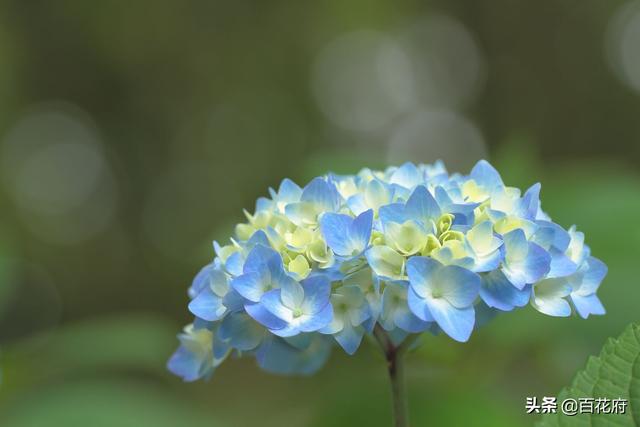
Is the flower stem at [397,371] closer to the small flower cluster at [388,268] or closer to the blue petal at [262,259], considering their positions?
the small flower cluster at [388,268]

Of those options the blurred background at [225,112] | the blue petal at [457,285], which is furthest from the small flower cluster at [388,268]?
the blurred background at [225,112]

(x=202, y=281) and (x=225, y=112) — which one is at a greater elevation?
(x=225, y=112)

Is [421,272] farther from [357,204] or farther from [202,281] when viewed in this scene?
[202,281]

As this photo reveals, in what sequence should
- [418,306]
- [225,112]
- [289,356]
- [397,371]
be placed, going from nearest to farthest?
[418,306], [397,371], [289,356], [225,112]

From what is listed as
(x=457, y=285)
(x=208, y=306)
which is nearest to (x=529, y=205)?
(x=457, y=285)

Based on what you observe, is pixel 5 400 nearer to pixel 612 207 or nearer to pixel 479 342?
pixel 479 342

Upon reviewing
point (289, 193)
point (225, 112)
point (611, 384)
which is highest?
point (225, 112)

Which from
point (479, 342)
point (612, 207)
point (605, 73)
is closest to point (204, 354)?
point (479, 342)
